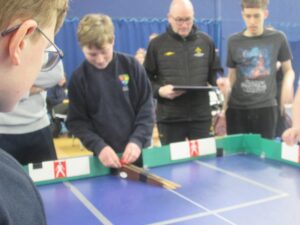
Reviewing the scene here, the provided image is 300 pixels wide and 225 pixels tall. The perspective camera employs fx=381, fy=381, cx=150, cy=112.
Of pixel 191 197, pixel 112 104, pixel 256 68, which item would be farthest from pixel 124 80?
pixel 256 68

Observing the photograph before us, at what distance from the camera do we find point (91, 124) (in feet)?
6.52

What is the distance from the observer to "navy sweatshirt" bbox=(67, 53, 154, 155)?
76.5 inches

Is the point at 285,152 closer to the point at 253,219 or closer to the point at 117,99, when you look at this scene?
the point at 253,219

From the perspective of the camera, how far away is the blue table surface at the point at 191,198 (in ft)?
4.26

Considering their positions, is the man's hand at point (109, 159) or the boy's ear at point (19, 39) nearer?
the boy's ear at point (19, 39)

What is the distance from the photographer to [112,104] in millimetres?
1952

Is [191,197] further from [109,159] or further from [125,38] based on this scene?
[125,38]

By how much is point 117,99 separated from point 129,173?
410mm

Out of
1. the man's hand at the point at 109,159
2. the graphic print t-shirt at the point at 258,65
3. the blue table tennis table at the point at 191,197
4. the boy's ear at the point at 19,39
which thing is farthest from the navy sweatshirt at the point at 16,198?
the graphic print t-shirt at the point at 258,65

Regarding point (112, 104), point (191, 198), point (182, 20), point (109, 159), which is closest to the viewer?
point (191, 198)

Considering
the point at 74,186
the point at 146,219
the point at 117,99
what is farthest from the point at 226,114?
the point at 146,219

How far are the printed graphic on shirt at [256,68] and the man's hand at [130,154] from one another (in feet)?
3.45

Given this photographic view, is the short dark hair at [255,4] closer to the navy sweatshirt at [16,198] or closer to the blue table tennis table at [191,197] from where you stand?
the blue table tennis table at [191,197]

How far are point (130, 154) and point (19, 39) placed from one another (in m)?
1.34
